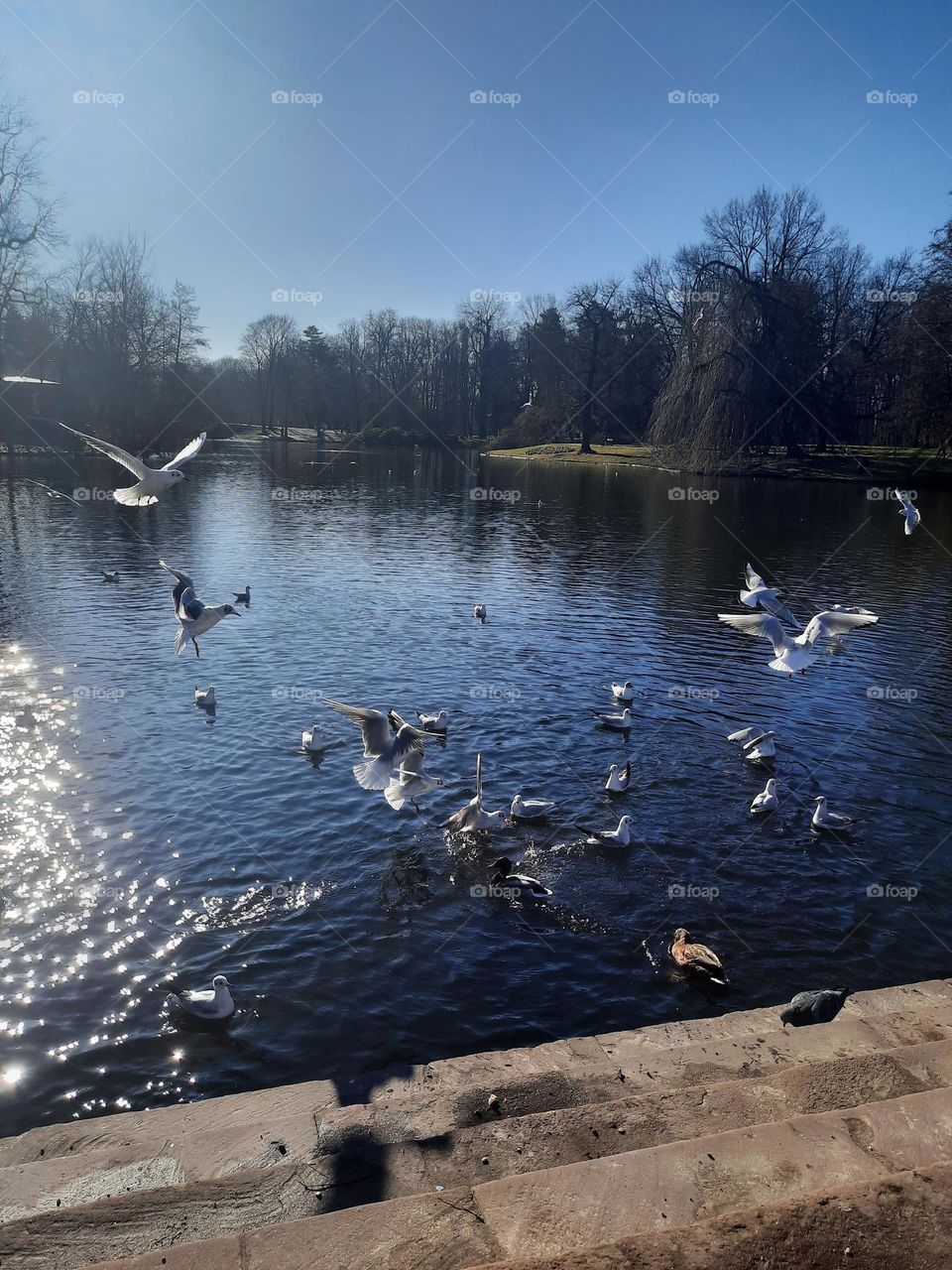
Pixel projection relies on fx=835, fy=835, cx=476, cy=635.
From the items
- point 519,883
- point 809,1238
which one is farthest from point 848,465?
point 809,1238

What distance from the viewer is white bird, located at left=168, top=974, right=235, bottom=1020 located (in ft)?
25.5

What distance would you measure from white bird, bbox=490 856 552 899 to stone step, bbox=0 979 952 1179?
2.59 meters

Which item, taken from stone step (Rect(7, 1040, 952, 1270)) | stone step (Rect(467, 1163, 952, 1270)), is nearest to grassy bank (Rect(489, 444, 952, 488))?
stone step (Rect(7, 1040, 952, 1270))

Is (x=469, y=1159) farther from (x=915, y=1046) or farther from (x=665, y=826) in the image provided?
(x=665, y=826)

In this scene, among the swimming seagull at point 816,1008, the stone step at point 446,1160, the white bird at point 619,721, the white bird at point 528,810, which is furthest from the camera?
the white bird at point 619,721

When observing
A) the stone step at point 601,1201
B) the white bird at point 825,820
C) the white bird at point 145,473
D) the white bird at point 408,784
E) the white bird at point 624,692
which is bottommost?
the white bird at point 825,820

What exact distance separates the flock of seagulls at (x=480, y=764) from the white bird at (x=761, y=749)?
16mm

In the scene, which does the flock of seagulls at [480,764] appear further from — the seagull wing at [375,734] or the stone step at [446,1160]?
the stone step at [446,1160]

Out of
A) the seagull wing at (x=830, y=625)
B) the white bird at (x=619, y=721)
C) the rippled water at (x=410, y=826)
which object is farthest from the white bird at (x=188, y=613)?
the seagull wing at (x=830, y=625)

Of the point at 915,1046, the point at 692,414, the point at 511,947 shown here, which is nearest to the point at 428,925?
the point at 511,947

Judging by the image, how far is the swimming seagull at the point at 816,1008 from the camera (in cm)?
725

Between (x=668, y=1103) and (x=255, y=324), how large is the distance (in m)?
116

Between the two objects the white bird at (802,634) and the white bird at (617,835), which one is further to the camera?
the white bird at (802,634)

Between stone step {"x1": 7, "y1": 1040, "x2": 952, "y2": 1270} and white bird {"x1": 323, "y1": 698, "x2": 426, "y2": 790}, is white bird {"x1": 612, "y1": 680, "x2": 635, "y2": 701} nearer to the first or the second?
white bird {"x1": 323, "y1": 698, "x2": 426, "y2": 790}
